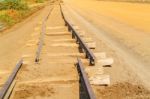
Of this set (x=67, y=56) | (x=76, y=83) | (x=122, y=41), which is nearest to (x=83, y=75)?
(x=76, y=83)

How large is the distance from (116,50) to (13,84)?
538 centimetres

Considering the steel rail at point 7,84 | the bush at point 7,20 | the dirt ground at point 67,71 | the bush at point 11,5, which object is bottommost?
the bush at point 11,5

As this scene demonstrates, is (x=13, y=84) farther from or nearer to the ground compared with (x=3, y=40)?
farther from the ground

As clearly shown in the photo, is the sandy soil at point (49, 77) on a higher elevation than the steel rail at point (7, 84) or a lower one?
lower

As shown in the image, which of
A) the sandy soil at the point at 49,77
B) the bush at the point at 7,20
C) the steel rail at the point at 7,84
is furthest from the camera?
the bush at the point at 7,20

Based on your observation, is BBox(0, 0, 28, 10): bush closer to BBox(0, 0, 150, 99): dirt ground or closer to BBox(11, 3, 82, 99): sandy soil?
BBox(0, 0, 150, 99): dirt ground

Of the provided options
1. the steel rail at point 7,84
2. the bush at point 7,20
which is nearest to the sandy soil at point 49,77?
the steel rail at point 7,84

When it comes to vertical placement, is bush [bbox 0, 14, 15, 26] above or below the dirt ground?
below

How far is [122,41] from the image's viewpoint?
51.1ft

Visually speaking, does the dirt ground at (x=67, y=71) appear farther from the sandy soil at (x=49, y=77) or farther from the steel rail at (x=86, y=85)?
the steel rail at (x=86, y=85)

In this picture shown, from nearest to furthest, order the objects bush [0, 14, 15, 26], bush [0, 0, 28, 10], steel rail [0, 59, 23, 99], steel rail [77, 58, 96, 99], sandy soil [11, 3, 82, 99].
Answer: steel rail [77, 58, 96, 99], steel rail [0, 59, 23, 99], sandy soil [11, 3, 82, 99], bush [0, 14, 15, 26], bush [0, 0, 28, 10]

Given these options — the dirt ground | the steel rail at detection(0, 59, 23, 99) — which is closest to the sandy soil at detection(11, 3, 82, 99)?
the dirt ground

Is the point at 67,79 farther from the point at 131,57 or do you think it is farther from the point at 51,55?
the point at 131,57

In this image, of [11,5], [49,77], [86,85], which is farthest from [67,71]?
[11,5]
